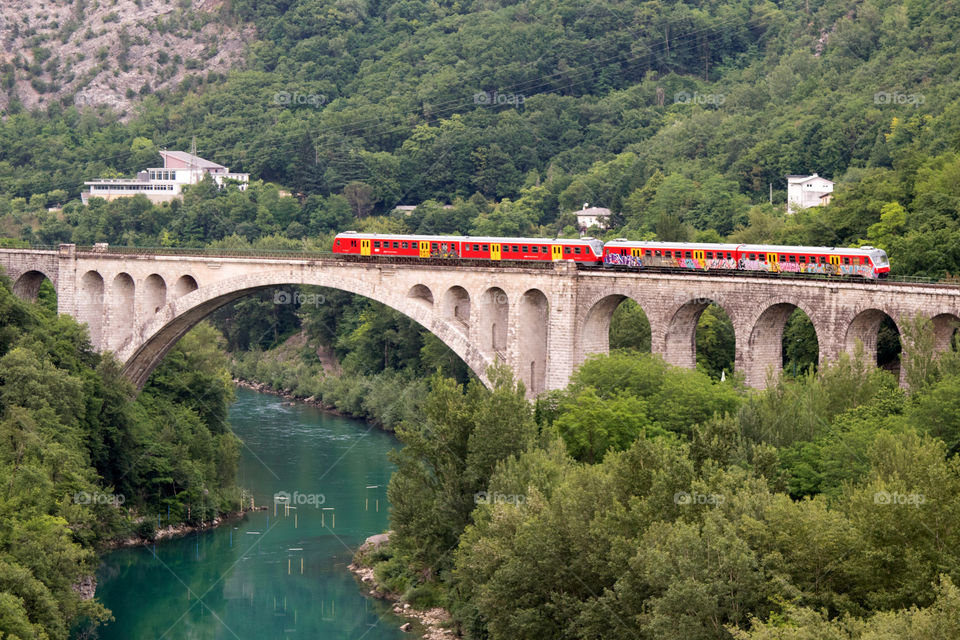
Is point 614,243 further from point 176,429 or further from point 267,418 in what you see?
point 267,418

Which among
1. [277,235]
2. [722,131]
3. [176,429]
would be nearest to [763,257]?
[176,429]

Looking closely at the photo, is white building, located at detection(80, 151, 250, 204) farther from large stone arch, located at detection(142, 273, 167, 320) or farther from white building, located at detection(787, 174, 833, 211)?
large stone arch, located at detection(142, 273, 167, 320)

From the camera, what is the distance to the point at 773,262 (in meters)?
46.9

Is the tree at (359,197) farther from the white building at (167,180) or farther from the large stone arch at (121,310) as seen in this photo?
the large stone arch at (121,310)

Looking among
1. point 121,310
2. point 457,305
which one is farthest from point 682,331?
point 121,310

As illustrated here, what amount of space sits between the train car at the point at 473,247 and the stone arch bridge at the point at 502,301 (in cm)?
86

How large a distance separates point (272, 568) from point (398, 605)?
6.15 meters

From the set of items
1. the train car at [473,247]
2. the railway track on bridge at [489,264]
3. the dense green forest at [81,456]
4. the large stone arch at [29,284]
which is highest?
the train car at [473,247]

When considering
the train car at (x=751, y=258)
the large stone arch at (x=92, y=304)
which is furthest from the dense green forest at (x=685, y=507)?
the large stone arch at (x=92, y=304)

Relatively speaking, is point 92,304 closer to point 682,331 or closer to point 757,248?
point 682,331

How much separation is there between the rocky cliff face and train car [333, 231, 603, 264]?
271 feet

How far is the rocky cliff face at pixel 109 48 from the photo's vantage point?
137 metres

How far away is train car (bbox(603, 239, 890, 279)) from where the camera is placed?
148 ft

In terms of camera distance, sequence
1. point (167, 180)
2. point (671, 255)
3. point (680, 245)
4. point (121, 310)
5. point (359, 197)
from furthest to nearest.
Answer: point (167, 180) → point (359, 197) → point (121, 310) → point (671, 255) → point (680, 245)
